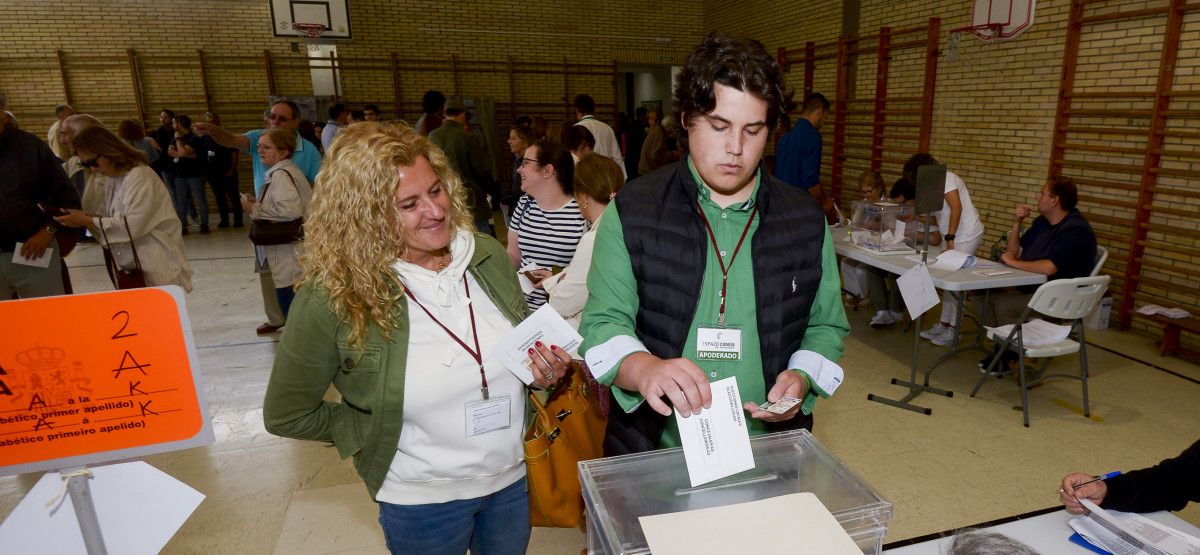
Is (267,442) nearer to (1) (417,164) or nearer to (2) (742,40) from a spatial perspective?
(1) (417,164)

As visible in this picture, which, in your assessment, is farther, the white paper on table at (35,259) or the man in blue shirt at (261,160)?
the man in blue shirt at (261,160)

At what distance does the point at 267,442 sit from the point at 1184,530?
158 inches

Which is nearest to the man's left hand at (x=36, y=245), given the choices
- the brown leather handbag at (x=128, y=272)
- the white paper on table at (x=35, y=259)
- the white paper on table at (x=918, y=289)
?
the white paper on table at (x=35, y=259)

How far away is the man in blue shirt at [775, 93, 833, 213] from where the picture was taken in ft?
20.1

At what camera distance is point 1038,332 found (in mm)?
4004

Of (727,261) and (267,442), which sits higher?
(727,261)

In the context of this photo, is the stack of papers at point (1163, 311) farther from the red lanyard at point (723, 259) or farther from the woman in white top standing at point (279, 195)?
the woman in white top standing at point (279, 195)

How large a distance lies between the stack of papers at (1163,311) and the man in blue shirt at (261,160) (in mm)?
6222

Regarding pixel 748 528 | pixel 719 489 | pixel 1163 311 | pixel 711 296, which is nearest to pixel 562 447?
pixel 711 296

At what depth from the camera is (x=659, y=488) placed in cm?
107

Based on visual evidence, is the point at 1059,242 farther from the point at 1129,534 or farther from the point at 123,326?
the point at 123,326

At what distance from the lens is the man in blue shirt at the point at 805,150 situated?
6.13 metres

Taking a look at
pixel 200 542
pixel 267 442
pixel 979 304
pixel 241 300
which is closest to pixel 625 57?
pixel 241 300

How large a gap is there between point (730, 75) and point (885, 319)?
493cm
